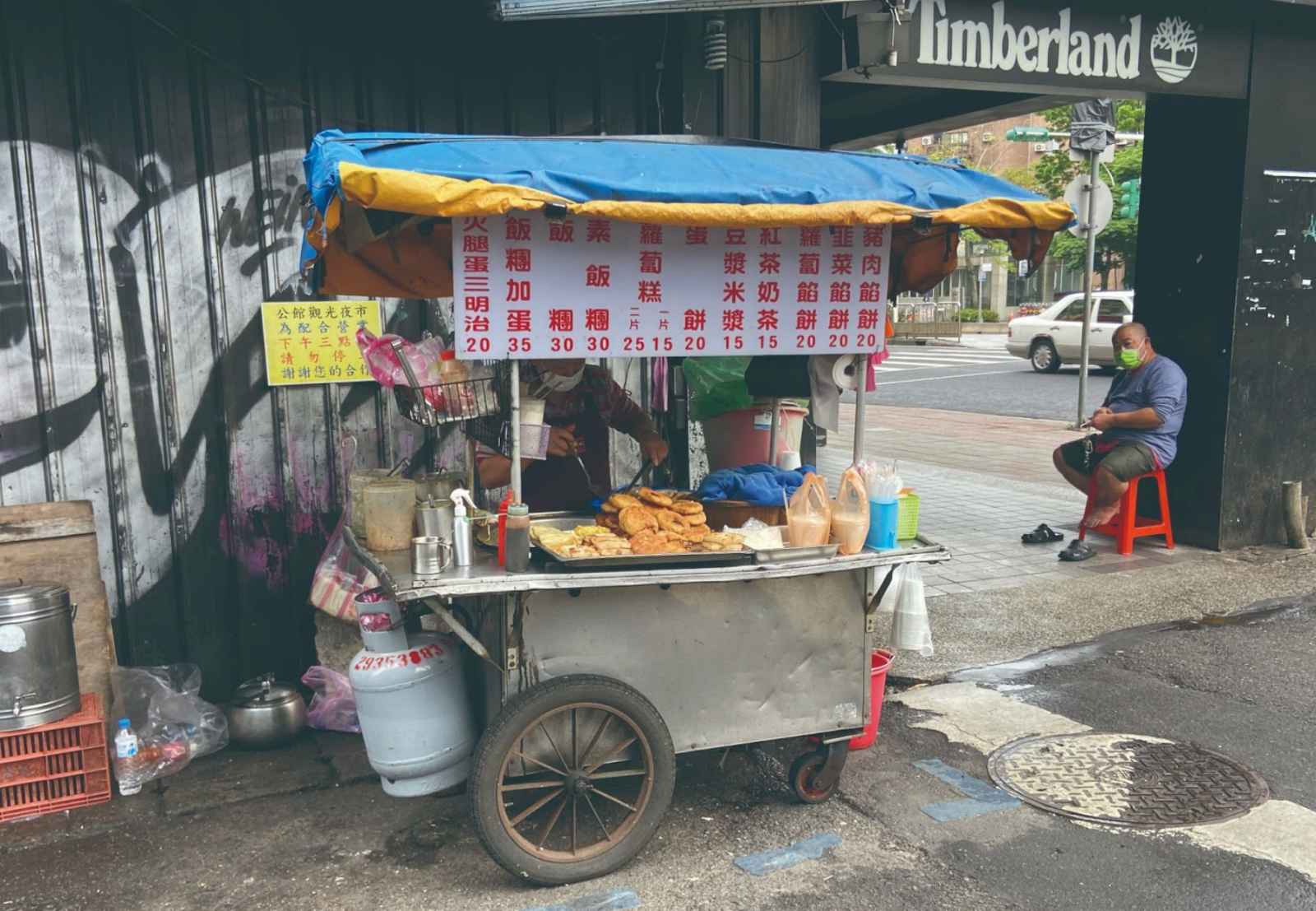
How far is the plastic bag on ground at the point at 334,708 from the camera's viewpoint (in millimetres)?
4855

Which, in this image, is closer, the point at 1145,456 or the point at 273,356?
the point at 273,356

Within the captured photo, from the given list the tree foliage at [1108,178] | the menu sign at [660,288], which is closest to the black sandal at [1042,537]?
the menu sign at [660,288]

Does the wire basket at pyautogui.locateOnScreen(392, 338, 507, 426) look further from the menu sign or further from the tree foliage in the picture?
the tree foliage

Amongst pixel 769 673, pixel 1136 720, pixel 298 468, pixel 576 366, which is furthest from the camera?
pixel 298 468

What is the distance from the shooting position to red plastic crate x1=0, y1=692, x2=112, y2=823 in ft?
13.2

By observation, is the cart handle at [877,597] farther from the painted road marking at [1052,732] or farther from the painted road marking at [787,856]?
the painted road marking at [1052,732]

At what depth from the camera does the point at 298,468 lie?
205 inches

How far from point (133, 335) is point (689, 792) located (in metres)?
3.24

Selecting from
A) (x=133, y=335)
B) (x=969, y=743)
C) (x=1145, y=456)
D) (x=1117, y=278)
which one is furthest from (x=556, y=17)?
(x=1117, y=278)

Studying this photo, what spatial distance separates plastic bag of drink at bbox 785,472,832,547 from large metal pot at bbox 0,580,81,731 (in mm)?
2920

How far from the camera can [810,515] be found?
3.80 metres

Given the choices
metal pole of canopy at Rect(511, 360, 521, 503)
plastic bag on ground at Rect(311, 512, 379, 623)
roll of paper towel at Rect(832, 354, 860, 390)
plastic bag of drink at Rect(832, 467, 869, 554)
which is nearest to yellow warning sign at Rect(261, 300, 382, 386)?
plastic bag on ground at Rect(311, 512, 379, 623)

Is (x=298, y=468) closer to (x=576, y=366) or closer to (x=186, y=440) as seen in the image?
(x=186, y=440)

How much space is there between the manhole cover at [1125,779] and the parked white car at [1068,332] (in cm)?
1838
